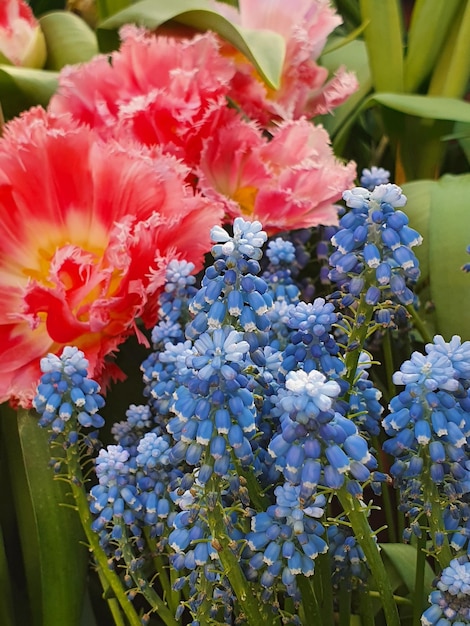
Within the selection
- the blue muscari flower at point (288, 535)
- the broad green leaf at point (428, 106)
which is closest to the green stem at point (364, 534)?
the blue muscari flower at point (288, 535)

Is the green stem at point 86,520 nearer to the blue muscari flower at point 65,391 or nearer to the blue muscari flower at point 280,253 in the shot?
the blue muscari flower at point 65,391

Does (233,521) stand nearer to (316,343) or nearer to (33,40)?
(316,343)

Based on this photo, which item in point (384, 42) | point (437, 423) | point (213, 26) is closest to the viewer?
point (437, 423)

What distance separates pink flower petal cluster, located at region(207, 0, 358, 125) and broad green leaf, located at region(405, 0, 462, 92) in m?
0.11

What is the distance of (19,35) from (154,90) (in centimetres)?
15

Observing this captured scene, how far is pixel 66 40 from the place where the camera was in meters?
0.57

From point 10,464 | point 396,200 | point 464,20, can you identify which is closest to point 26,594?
point 10,464

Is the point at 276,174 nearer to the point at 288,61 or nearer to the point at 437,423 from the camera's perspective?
the point at 288,61

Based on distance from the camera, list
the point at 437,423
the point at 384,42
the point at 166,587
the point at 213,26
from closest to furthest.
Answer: the point at 437,423 < the point at 166,587 < the point at 213,26 < the point at 384,42

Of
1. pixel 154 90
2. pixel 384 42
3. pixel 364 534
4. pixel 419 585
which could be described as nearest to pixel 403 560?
pixel 419 585

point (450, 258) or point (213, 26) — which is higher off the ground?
point (213, 26)

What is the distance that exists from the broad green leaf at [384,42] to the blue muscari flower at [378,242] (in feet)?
1.26

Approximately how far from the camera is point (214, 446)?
0.81 ft

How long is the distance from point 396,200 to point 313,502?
10 cm
